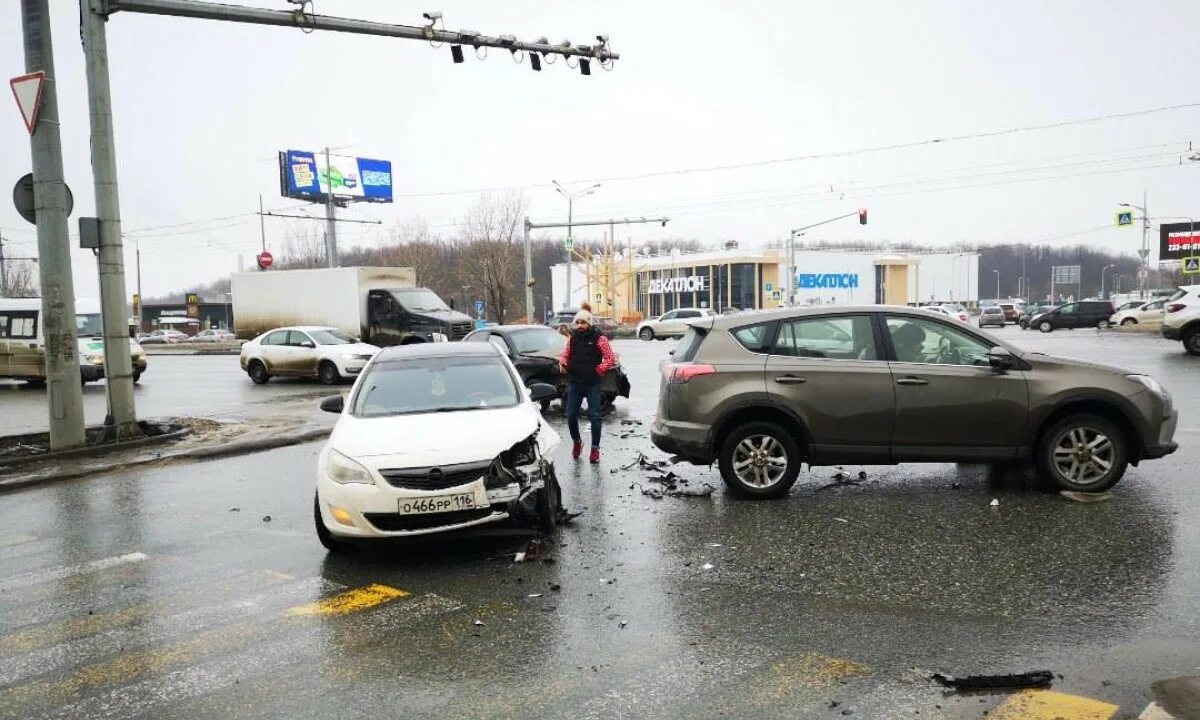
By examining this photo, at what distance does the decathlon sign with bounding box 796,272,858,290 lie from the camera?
78625 millimetres

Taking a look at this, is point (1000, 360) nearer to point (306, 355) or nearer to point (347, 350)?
point (347, 350)

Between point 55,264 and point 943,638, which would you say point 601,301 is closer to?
point 55,264

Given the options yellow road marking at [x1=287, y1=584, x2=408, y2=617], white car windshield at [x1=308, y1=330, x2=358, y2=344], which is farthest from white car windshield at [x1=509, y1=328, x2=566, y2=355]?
yellow road marking at [x1=287, y1=584, x2=408, y2=617]

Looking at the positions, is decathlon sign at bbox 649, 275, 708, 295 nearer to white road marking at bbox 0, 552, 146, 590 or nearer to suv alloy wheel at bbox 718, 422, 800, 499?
suv alloy wheel at bbox 718, 422, 800, 499

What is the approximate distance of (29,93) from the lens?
422 inches

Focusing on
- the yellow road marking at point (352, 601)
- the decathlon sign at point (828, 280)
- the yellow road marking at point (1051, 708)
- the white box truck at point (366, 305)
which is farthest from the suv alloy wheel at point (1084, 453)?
the decathlon sign at point (828, 280)

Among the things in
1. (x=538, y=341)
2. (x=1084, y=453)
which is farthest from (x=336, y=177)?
(x=1084, y=453)

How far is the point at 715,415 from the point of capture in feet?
25.0

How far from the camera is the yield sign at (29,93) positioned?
1065cm

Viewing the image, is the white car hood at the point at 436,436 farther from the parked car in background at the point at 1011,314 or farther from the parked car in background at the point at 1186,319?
the parked car in background at the point at 1011,314

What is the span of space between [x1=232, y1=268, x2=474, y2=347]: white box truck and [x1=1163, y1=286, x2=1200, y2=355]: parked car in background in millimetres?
19835

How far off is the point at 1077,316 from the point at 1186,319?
25.5 meters

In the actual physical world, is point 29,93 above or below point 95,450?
above

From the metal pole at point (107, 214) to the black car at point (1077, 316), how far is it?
4511 centimetres
